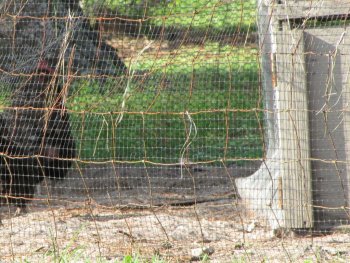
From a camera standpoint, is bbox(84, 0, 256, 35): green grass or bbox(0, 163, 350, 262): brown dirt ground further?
bbox(84, 0, 256, 35): green grass

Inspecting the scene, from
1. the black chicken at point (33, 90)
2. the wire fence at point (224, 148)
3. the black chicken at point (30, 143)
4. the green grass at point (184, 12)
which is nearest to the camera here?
the wire fence at point (224, 148)

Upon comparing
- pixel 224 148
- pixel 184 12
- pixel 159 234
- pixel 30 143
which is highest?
pixel 184 12

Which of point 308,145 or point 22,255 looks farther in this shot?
point 308,145

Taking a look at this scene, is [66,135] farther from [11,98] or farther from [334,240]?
[334,240]

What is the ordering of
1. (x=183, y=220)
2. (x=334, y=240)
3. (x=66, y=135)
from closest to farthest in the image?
A: (x=334, y=240), (x=183, y=220), (x=66, y=135)

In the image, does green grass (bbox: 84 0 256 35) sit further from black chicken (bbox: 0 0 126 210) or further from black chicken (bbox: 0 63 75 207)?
black chicken (bbox: 0 63 75 207)

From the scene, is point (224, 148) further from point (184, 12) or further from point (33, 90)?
point (33, 90)

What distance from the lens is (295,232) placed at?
5.16m

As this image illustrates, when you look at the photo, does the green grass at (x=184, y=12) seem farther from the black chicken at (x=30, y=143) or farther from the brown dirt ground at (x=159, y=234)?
the brown dirt ground at (x=159, y=234)

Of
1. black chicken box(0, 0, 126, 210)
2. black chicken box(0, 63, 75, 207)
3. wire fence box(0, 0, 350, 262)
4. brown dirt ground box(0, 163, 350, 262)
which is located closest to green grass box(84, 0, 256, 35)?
wire fence box(0, 0, 350, 262)

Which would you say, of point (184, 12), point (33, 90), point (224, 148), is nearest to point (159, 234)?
point (224, 148)

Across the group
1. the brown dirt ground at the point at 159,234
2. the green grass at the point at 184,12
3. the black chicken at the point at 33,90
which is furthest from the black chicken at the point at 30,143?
the green grass at the point at 184,12

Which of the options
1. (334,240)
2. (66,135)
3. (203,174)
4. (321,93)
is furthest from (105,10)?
(334,240)

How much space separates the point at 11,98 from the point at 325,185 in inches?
95.4
